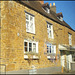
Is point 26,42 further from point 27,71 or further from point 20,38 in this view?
point 27,71

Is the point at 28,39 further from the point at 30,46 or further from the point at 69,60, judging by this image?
the point at 69,60

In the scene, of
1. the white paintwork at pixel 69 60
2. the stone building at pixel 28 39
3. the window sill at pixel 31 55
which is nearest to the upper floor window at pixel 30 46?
the stone building at pixel 28 39

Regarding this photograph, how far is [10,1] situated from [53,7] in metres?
14.5

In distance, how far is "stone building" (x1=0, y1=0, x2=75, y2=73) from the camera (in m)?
11.2

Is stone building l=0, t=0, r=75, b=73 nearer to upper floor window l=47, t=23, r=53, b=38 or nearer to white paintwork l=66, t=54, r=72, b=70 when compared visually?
upper floor window l=47, t=23, r=53, b=38

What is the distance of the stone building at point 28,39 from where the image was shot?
11.2 metres

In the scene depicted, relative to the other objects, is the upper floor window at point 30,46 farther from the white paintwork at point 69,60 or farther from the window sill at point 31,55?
the white paintwork at point 69,60

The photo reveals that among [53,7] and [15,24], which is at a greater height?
[53,7]

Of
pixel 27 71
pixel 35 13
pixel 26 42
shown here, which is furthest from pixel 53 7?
pixel 27 71

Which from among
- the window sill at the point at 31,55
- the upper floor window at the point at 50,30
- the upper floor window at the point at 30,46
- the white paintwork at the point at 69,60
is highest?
the upper floor window at the point at 50,30

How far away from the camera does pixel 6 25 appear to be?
441 inches

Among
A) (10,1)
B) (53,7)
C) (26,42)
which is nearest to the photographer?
(10,1)

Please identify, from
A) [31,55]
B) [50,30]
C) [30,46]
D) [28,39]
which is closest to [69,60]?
[50,30]

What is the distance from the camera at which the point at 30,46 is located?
1376cm
